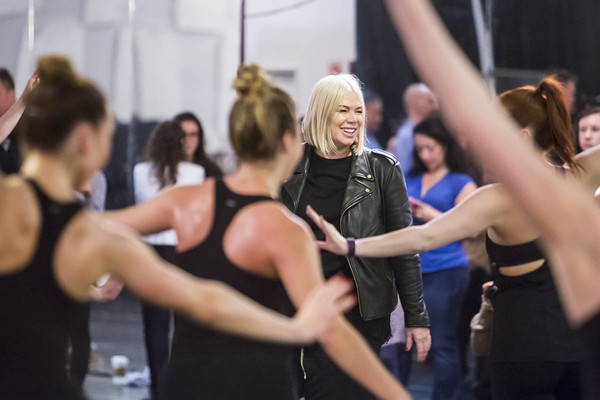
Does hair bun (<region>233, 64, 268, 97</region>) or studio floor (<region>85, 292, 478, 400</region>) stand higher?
hair bun (<region>233, 64, 268, 97</region>)

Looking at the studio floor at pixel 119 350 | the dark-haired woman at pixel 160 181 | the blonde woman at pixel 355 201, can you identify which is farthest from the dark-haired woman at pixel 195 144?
the blonde woman at pixel 355 201

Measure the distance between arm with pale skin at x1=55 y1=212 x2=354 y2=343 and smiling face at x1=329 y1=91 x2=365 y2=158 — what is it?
1.91m

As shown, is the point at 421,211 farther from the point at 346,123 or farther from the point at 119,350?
the point at 119,350

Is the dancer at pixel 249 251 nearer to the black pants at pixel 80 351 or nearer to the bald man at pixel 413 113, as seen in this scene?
the black pants at pixel 80 351

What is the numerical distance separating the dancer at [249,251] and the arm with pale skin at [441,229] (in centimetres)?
71

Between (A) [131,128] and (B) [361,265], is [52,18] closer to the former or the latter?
(A) [131,128]

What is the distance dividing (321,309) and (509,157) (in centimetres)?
62

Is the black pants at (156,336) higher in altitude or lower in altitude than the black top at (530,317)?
lower

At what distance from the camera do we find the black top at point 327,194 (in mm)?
3688

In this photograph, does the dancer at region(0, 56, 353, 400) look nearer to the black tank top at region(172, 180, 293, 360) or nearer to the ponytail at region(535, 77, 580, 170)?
the black tank top at region(172, 180, 293, 360)

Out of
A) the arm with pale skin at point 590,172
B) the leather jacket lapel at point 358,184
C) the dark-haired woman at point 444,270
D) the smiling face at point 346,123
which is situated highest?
the smiling face at point 346,123

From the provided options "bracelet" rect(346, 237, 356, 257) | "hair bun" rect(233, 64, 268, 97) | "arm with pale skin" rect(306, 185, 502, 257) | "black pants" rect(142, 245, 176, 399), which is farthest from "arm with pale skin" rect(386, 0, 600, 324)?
"black pants" rect(142, 245, 176, 399)

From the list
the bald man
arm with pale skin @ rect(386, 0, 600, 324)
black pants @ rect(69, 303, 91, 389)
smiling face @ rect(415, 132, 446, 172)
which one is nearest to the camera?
arm with pale skin @ rect(386, 0, 600, 324)

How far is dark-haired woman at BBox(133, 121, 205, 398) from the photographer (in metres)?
5.75
